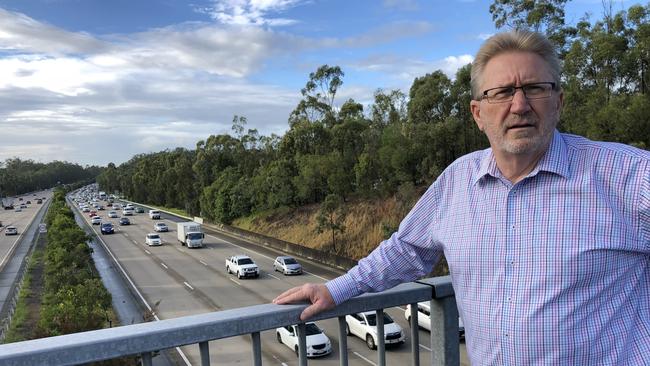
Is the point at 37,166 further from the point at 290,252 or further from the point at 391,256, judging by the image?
the point at 391,256

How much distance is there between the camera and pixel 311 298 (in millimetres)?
2277

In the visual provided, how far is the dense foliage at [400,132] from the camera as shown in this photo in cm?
1884

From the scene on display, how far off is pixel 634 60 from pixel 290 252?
2425 centimetres

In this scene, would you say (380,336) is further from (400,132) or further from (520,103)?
(400,132)

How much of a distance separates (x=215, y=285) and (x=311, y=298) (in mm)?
26227

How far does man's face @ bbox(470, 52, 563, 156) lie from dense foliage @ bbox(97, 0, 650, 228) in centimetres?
55

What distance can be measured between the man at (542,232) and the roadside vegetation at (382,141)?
489 cm

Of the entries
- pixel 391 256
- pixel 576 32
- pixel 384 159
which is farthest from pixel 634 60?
pixel 391 256

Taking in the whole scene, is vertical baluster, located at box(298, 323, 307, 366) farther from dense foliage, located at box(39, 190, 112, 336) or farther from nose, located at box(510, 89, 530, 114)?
dense foliage, located at box(39, 190, 112, 336)

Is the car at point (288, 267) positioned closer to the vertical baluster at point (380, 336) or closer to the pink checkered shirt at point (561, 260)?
the vertical baluster at point (380, 336)

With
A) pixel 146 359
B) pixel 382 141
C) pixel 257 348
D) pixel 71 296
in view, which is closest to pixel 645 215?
pixel 257 348

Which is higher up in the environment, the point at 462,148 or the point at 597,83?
the point at 597,83

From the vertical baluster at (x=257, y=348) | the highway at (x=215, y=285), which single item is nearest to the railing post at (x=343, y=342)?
the vertical baluster at (x=257, y=348)

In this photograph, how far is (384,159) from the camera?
3294cm
